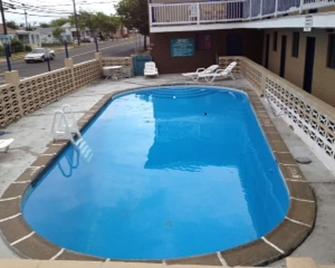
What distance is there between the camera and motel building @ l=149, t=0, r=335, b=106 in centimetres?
1065

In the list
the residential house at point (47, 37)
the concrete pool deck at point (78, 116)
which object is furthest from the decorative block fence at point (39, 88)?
the residential house at point (47, 37)

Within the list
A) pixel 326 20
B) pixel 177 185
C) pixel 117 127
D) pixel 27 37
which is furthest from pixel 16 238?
pixel 27 37

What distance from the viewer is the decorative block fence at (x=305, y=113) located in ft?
21.6

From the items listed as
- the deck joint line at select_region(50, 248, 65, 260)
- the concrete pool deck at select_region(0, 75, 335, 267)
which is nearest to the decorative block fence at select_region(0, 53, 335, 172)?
the concrete pool deck at select_region(0, 75, 335, 267)

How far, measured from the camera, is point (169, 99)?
15367mm

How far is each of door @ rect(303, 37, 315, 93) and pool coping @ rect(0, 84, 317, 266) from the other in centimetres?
513

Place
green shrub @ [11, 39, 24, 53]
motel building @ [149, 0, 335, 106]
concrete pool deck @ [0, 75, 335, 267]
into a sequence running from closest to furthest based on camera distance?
concrete pool deck @ [0, 75, 335, 267] → motel building @ [149, 0, 335, 106] → green shrub @ [11, 39, 24, 53]

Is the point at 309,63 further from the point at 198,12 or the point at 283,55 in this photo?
the point at 198,12

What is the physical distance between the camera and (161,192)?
6.98 metres

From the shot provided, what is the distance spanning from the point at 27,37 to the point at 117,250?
73.6 m

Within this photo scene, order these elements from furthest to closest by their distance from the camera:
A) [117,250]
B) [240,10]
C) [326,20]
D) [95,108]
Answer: [240,10] → [95,108] → [326,20] → [117,250]

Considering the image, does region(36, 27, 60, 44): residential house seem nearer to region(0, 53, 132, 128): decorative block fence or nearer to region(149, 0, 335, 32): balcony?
region(149, 0, 335, 32): balcony

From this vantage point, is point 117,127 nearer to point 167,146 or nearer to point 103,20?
point 167,146

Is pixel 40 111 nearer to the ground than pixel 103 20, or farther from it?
nearer to the ground
